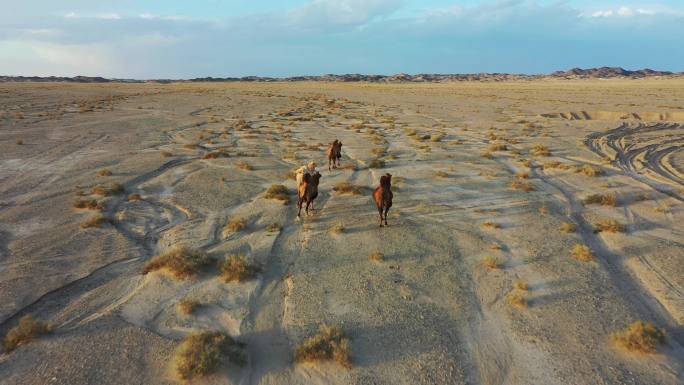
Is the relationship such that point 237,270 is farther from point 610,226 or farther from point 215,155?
point 215,155

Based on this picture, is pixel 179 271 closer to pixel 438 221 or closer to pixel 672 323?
pixel 438 221

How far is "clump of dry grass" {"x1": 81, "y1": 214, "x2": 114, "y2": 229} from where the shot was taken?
11.2 meters

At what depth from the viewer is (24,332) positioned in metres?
6.62

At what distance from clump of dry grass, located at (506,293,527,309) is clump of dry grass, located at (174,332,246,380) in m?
4.78

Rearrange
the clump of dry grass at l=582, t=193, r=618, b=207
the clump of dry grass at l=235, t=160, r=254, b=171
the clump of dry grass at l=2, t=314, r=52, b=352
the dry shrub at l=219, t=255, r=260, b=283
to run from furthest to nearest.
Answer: the clump of dry grass at l=235, t=160, r=254, b=171, the clump of dry grass at l=582, t=193, r=618, b=207, the dry shrub at l=219, t=255, r=260, b=283, the clump of dry grass at l=2, t=314, r=52, b=352

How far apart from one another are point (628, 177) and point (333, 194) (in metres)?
11.8

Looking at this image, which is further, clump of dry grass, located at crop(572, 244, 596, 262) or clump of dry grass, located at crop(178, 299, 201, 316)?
clump of dry grass, located at crop(572, 244, 596, 262)

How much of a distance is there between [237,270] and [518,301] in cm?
531

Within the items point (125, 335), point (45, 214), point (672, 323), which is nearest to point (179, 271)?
point (125, 335)

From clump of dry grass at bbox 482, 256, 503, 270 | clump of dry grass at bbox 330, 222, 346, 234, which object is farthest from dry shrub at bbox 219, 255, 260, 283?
clump of dry grass at bbox 482, 256, 503, 270

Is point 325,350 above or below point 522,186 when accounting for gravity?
above

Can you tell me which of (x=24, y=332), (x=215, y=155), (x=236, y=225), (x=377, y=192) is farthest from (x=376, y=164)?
(x=24, y=332)

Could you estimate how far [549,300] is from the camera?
8.05 m

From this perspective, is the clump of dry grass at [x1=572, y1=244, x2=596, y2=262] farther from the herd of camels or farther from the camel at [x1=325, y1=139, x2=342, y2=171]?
the camel at [x1=325, y1=139, x2=342, y2=171]
